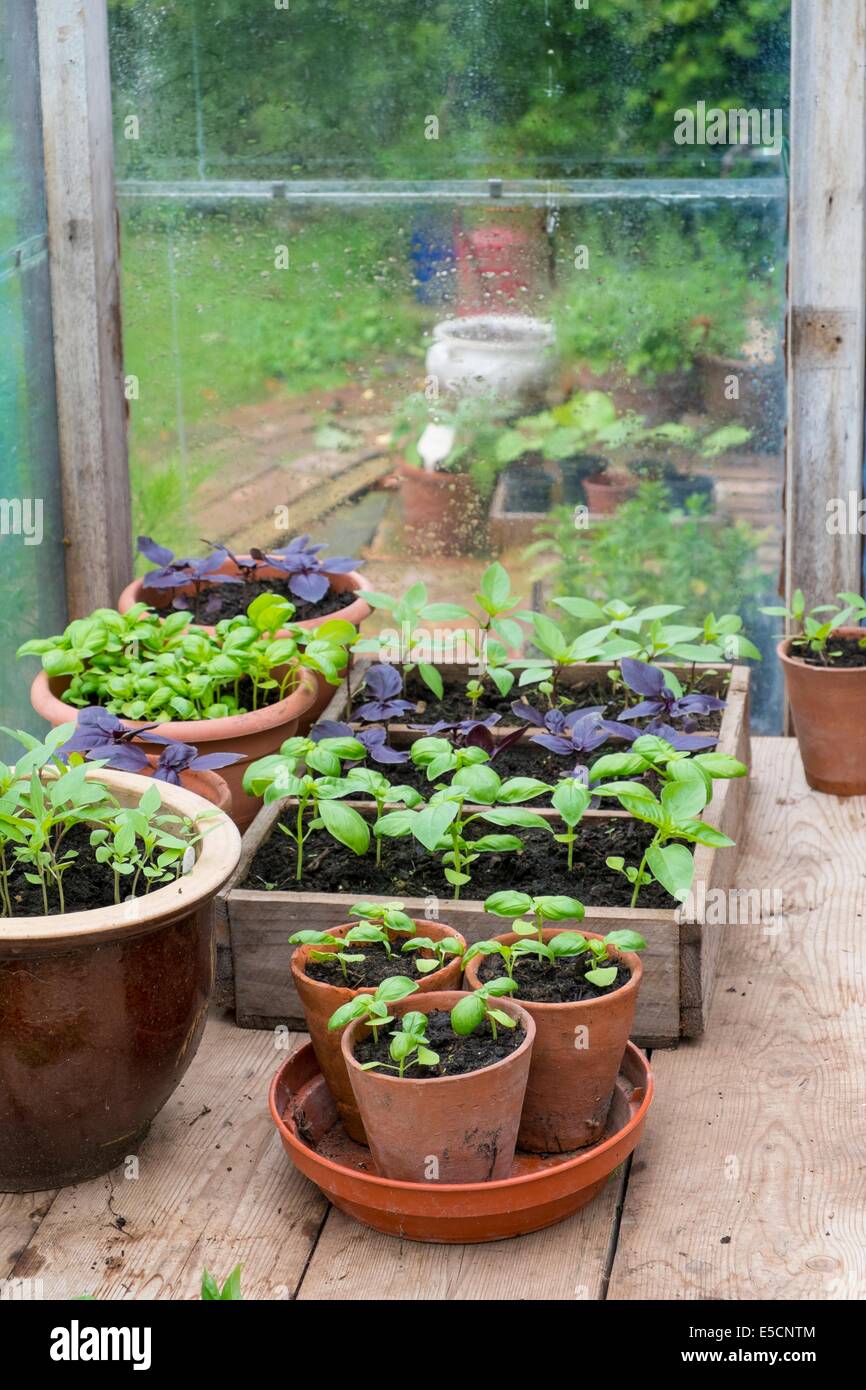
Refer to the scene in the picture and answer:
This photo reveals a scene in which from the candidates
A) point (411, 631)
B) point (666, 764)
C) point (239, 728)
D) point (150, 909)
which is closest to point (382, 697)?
point (411, 631)

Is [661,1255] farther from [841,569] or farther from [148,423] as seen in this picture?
[148,423]

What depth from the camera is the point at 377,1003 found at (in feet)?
6.33

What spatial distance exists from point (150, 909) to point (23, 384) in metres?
1.75

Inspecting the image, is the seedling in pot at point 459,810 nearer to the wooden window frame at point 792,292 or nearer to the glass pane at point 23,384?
the glass pane at point 23,384

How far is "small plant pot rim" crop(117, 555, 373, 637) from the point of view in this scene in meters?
3.22

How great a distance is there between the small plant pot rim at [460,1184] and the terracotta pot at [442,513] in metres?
1.72

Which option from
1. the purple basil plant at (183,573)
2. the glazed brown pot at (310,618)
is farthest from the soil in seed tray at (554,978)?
the purple basil plant at (183,573)

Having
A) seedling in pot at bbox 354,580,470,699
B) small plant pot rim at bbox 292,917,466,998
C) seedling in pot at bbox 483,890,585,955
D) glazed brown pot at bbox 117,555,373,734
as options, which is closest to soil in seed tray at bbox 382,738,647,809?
seedling in pot at bbox 354,580,470,699

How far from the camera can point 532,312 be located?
3486mm

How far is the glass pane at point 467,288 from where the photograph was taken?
3363mm

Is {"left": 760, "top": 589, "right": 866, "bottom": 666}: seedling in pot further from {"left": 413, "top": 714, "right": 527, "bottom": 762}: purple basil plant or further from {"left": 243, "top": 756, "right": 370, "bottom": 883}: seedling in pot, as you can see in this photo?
{"left": 243, "top": 756, "right": 370, "bottom": 883}: seedling in pot

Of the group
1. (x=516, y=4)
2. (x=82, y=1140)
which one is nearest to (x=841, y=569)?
(x=516, y=4)

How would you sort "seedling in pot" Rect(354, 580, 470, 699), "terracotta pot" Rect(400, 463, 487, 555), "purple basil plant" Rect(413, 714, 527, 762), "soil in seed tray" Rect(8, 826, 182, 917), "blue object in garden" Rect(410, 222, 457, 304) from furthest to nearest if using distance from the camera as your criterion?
"terracotta pot" Rect(400, 463, 487, 555)
"blue object in garden" Rect(410, 222, 457, 304)
"seedling in pot" Rect(354, 580, 470, 699)
"purple basil plant" Rect(413, 714, 527, 762)
"soil in seed tray" Rect(8, 826, 182, 917)

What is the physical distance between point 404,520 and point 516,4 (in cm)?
110
